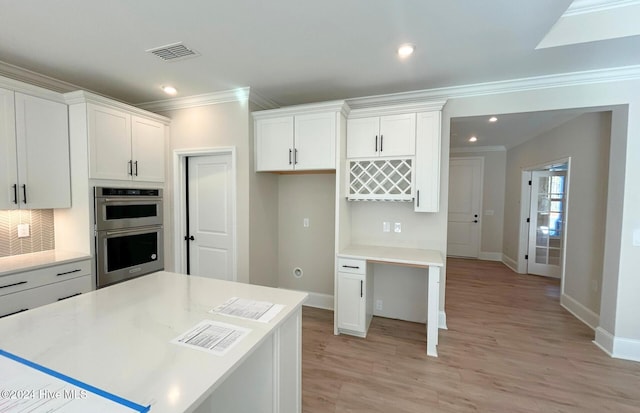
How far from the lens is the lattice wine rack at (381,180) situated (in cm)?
302

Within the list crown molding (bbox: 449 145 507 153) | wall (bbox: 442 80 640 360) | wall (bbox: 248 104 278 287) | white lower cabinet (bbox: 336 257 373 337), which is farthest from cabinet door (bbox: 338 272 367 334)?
crown molding (bbox: 449 145 507 153)

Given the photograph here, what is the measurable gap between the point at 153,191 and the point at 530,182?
632 centimetres

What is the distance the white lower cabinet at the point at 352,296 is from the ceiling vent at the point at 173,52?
236 cm

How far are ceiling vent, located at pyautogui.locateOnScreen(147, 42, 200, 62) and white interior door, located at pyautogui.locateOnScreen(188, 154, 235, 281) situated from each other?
121cm

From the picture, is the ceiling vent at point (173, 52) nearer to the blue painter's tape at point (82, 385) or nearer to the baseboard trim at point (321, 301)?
the blue painter's tape at point (82, 385)

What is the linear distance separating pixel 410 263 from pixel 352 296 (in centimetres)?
71

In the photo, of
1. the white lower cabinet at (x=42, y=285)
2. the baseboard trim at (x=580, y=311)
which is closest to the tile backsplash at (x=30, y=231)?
the white lower cabinet at (x=42, y=285)

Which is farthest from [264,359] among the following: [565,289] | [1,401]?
[565,289]

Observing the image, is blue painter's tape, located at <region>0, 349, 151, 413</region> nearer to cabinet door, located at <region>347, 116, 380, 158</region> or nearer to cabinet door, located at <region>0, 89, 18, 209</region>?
cabinet door, located at <region>0, 89, 18, 209</region>

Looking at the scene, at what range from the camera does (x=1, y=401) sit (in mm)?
789

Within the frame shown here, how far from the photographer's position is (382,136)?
2998mm

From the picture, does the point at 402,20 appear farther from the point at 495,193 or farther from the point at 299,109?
the point at 495,193

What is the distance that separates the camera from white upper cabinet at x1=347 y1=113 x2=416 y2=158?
2904mm

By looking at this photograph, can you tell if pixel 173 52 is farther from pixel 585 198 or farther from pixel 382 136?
pixel 585 198
